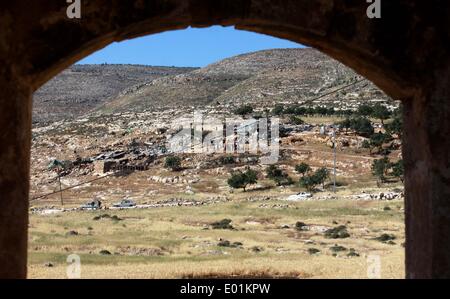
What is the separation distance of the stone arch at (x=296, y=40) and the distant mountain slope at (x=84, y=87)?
8159cm

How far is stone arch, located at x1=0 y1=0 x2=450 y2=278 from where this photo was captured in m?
4.66

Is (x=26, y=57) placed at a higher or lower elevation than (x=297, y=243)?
higher

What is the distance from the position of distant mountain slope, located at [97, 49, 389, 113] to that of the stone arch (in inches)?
2371

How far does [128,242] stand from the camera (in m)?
24.1

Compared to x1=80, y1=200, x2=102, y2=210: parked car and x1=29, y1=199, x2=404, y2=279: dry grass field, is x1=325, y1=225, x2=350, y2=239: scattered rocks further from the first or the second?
x1=80, y1=200, x2=102, y2=210: parked car

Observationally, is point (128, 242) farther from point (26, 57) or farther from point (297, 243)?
point (26, 57)

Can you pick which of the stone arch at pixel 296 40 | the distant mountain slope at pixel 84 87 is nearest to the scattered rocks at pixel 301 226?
the stone arch at pixel 296 40

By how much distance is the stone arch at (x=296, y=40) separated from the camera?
4.66 metres

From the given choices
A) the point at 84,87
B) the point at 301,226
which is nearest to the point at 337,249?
the point at 301,226

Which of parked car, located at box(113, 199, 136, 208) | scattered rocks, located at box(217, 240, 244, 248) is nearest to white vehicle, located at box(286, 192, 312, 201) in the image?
parked car, located at box(113, 199, 136, 208)

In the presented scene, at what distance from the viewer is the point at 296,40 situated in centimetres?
523
